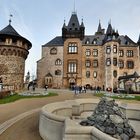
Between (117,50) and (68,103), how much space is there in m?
42.5

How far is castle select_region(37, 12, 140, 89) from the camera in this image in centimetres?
5728

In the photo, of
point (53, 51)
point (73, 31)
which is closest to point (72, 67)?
point (53, 51)

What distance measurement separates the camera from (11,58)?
42.8m

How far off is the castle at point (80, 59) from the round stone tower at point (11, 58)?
14.9 metres

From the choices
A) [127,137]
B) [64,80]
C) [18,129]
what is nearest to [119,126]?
[127,137]

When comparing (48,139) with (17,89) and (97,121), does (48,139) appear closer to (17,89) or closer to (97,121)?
(97,121)

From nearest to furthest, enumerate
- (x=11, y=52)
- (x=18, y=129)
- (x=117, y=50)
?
(x=18, y=129), (x=11, y=52), (x=117, y=50)

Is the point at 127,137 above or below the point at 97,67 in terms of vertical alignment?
below

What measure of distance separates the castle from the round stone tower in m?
14.9

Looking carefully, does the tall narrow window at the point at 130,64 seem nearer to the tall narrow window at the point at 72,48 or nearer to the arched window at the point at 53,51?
the tall narrow window at the point at 72,48

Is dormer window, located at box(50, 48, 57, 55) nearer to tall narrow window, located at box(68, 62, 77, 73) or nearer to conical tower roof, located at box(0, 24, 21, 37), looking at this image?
tall narrow window, located at box(68, 62, 77, 73)

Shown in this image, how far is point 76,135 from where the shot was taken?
27.9 ft

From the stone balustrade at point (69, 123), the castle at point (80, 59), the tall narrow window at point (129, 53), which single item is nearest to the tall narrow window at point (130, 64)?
the castle at point (80, 59)

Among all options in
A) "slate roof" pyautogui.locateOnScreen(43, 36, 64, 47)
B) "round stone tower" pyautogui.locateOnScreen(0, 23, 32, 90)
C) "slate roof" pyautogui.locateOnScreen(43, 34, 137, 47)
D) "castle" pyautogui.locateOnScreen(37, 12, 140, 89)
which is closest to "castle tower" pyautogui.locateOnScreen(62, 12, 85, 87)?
"castle" pyautogui.locateOnScreen(37, 12, 140, 89)
